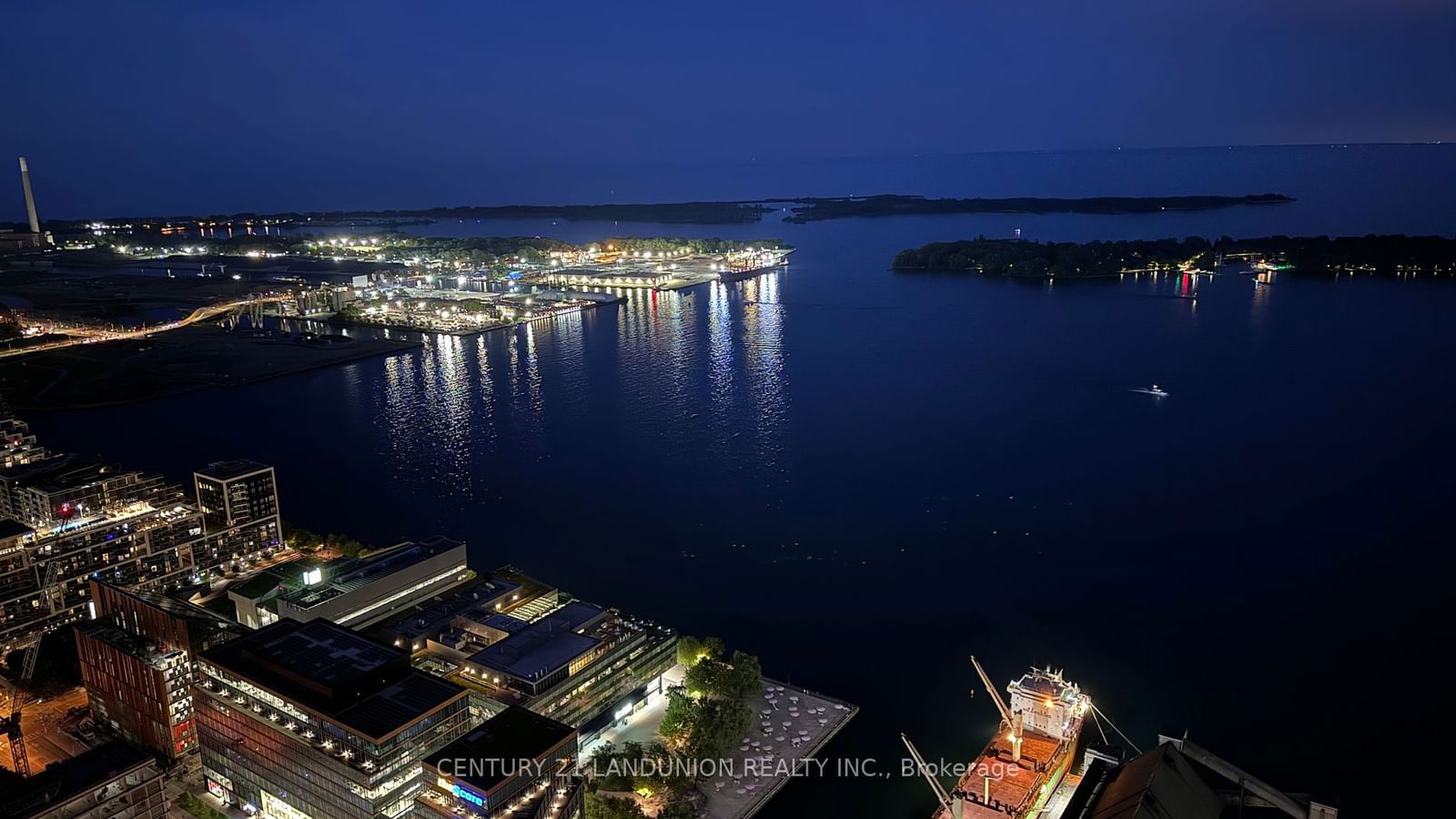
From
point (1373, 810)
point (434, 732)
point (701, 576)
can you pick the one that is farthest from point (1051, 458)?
point (434, 732)

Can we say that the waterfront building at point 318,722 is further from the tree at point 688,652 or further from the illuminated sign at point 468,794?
the tree at point 688,652

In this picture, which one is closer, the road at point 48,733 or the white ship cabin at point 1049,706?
the road at point 48,733

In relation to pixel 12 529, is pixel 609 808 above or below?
below

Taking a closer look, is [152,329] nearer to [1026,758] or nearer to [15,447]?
[15,447]

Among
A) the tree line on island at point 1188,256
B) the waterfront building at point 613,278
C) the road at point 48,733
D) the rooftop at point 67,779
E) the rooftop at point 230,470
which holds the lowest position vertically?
the road at point 48,733

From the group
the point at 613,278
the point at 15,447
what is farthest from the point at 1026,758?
the point at 613,278

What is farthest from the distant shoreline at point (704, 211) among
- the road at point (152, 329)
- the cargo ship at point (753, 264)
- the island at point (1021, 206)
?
the road at point (152, 329)

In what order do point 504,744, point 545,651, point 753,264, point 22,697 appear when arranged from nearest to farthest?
point 504,744 < point 545,651 < point 22,697 < point 753,264

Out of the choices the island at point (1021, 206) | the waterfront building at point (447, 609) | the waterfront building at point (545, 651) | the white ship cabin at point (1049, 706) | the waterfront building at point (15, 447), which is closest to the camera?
the white ship cabin at point (1049, 706)
